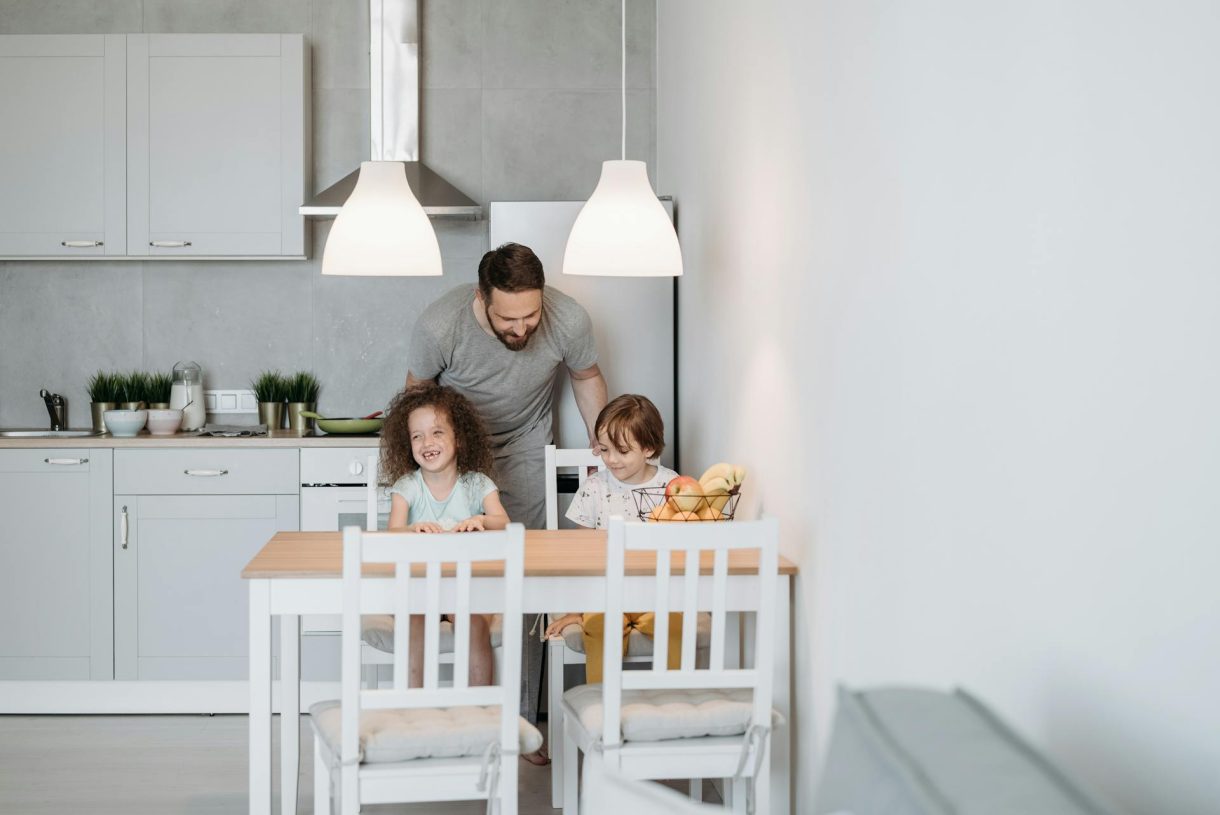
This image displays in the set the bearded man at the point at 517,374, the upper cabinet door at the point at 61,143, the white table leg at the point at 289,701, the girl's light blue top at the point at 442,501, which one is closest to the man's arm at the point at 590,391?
the bearded man at the point at 517,374

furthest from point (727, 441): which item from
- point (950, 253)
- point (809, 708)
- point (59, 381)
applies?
point (59, 381)

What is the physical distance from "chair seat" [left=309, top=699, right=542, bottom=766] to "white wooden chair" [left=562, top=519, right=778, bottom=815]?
0.18 meters

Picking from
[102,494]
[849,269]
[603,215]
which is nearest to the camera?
[849,269]

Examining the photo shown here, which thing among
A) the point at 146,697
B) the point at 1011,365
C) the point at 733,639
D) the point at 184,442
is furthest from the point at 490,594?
the point at 146,697

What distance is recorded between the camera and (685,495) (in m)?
2.72

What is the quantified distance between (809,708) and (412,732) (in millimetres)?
793

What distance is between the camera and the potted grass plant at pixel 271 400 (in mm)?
4438

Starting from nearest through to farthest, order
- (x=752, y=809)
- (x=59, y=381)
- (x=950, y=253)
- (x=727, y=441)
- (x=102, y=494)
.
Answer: (x=950, y=253) < (x=752, y=809) < (x=727, y=441) < (x=102, y=494) < (x=59, y=381)

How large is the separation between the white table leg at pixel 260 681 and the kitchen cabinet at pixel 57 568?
1.81 meters

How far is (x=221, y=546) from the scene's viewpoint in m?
4.04

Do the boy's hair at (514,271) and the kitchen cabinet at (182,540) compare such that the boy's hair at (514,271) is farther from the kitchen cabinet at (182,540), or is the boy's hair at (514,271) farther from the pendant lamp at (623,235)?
the kitchen cabinet at (182,540)

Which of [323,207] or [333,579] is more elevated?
[323,207]

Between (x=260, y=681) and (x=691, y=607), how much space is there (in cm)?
88

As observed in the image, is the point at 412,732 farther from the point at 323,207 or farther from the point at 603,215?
the point at 323,207
